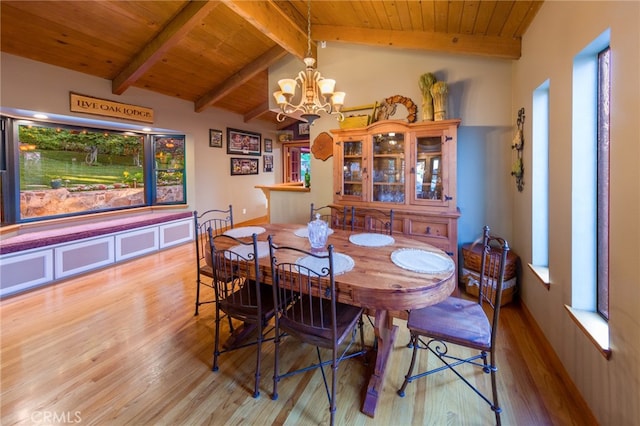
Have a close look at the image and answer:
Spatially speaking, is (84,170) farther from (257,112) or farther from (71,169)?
(257,112)

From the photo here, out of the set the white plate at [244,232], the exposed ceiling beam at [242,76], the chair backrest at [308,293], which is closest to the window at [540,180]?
the chair backrest at [308,293]

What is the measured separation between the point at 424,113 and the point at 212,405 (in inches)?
121

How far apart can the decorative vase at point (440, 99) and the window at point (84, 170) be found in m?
4.22

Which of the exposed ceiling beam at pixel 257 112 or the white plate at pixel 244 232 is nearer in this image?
the white plate at pixel 244 232

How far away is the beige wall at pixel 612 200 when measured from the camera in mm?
1177

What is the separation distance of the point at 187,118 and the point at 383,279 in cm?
488

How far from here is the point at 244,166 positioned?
6715 millimetres

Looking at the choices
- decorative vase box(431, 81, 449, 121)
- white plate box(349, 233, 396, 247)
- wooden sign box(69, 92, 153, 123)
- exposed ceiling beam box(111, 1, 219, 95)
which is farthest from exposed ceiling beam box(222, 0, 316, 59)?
wooden sign box(69, 92, 153, 123)

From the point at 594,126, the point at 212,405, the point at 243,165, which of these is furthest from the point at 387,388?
the point at 243,165

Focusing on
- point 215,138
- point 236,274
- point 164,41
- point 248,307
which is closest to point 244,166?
point 215,138

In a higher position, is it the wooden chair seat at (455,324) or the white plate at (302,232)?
the white plate at (302,232)

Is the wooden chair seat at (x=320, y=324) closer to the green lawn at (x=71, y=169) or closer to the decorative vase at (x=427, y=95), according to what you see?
the decorative vase at (x=427, y=95)

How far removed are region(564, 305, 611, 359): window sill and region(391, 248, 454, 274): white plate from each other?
0.71 meters

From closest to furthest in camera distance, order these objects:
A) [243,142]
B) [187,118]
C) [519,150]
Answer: [519,150]
[187,118]
[243,142]
